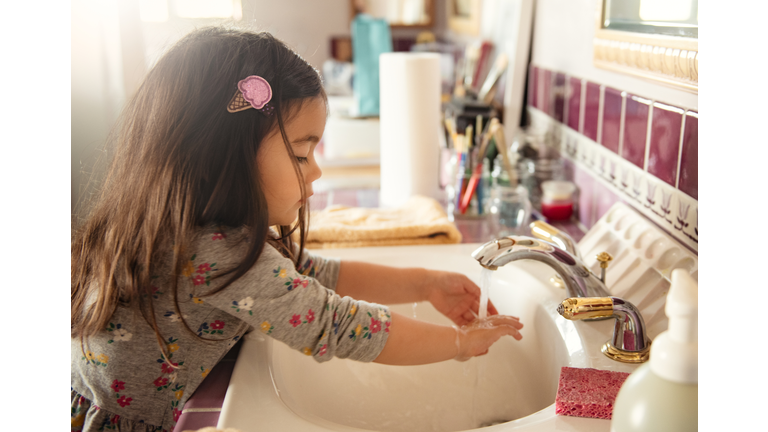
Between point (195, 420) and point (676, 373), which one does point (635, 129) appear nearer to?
point (676, 373)

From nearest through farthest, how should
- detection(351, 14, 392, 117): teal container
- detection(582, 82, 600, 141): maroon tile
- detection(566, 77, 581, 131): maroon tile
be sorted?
detection(582, 82, 600, 141): maroon tile, detection(566, 77, 581, 131): maroon tile, detection(351, 14, 392, 117): teal container

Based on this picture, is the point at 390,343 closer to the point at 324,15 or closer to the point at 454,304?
the point at 454,304

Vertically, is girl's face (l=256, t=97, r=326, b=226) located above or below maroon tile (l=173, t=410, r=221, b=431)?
above

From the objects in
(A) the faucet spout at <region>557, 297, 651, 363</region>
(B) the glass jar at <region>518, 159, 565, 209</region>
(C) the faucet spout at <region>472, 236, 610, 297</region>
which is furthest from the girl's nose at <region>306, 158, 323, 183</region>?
(B) the glass jar at <region>518, 159, 565, 209</region>

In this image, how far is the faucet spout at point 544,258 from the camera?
731mm

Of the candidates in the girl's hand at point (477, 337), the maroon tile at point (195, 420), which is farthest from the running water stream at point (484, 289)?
the maroon tile at point (195, 420)

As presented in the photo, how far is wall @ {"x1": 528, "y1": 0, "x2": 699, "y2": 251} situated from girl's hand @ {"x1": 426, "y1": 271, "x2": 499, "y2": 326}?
30 centimetres

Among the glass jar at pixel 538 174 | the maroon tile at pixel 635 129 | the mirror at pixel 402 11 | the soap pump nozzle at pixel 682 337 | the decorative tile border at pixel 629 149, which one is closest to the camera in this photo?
the soap pump nozzle at pixel 682 337

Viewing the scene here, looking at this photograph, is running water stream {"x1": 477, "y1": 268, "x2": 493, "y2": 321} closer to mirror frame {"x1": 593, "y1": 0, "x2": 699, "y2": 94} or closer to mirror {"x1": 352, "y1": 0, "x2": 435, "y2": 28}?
mirror frame {"x1": 593, "y1": 0, "x2": 699, "y2": 94}

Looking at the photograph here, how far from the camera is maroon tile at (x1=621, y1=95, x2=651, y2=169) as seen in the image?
2.96ft

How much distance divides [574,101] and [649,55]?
0.41 meters

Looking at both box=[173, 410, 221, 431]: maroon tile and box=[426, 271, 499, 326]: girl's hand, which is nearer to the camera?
box=[173, 410, 221, 431]: maroon tile

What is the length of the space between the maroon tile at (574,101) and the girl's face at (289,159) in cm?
67

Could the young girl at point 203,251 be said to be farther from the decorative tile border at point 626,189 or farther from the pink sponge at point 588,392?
the decorative tile border at point 626,189
